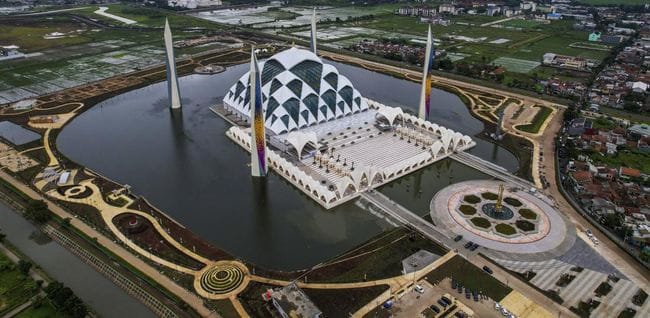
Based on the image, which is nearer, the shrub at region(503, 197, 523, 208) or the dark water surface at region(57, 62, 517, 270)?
the dark water surface at region(57, 62, 517, 270)

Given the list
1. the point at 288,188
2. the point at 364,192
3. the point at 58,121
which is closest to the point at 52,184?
the point at 58,121

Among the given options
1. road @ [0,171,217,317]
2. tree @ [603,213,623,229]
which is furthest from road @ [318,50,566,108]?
road @ [0,171,217,317]

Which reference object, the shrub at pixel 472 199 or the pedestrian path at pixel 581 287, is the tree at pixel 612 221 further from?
the shrub at pixel 472 199

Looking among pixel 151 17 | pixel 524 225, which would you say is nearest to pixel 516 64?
pixel 524 225

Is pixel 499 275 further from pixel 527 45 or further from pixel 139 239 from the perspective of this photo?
pixel 527 45

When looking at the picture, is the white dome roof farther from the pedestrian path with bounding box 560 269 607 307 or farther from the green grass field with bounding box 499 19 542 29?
the green grass field with bounding box 499 19 542 29

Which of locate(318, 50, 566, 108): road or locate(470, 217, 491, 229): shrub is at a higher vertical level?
locate(318, 50, 566, 108): road
